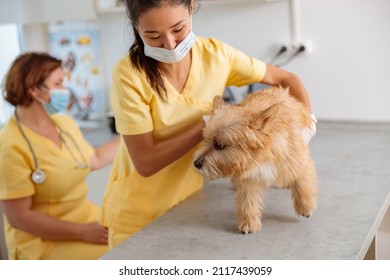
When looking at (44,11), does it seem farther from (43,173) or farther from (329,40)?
(329,40)

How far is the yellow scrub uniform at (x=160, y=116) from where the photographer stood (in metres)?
1.21

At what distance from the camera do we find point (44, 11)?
2352mm

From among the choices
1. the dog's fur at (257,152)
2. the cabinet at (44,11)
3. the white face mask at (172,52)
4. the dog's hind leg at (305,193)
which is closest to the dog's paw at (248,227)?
the dog's fur at (257,152)

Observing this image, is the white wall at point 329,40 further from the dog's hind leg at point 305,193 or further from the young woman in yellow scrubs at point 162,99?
the dog's hind leg at point 305,193

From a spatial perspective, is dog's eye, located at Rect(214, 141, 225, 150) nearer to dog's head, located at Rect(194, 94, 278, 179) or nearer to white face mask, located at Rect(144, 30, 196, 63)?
dog's head, located at Rect(194, 94, 278, 179)

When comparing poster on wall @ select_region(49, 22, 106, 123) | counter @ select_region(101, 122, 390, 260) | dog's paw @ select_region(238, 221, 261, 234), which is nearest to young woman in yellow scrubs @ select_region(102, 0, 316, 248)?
counter @ select_region(101, 122, 390, 260)

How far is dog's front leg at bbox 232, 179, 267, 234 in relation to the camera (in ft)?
3.73

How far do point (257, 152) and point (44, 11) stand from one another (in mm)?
1631

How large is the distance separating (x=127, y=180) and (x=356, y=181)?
23.1 inches

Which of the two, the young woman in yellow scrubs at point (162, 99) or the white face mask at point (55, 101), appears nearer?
the young woman in yellow scrubs at point (162, 99)

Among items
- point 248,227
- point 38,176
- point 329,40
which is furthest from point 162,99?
point 329,40

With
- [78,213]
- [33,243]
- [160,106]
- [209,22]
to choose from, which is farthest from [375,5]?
[33,243]

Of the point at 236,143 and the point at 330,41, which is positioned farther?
the point at 330,41

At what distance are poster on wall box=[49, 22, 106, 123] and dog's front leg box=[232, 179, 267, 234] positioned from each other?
150cm
